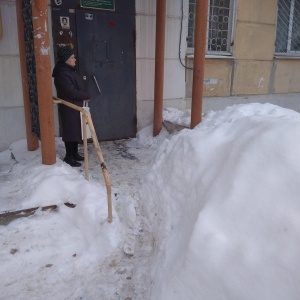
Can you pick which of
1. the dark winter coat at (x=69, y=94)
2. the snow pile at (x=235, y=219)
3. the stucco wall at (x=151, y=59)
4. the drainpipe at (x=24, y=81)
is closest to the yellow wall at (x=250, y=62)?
the stucco wall at (x=151, y=59)

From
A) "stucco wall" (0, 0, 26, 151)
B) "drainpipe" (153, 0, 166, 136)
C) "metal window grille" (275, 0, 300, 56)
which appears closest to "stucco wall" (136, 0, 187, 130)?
"drainpipe" (153, 0, 166, 136)

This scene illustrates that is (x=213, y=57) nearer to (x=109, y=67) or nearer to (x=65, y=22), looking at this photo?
(x=109, y=67)

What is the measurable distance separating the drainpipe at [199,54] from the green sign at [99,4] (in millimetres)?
1545

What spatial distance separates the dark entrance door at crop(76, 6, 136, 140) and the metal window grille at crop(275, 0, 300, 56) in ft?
12.1

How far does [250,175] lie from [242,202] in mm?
231

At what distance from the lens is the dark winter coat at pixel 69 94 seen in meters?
3.94

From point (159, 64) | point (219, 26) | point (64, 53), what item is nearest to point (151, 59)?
point (159, 64)

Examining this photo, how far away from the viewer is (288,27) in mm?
7203

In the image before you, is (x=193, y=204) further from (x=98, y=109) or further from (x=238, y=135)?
(x=98, y=109)

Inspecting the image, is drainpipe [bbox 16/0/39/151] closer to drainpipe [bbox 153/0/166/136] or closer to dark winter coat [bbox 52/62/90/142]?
dark winter coat [bbox 52/62/90/142]

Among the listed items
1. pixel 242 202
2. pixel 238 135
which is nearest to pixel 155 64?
pixel 238 135

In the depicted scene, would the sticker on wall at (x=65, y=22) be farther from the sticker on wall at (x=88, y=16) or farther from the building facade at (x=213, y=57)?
the sticker on wall at (x=88, y=16)

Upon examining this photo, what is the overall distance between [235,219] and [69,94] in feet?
8.93

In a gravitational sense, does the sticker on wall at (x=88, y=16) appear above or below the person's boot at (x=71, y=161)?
above
